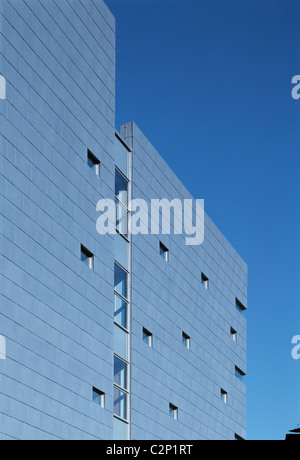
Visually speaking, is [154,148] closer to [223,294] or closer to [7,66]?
[223,294]

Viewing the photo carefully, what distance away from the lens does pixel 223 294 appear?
4791 cm

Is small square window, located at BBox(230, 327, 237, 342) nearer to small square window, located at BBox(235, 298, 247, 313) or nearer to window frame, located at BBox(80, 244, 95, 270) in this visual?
small square window, located at BBox(235, 298, 247, 313)

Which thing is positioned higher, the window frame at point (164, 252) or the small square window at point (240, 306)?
the small square window at point (240, 306)

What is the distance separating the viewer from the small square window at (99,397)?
30.1 m

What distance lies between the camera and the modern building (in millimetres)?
25531

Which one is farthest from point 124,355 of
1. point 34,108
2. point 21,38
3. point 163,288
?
point 21,38

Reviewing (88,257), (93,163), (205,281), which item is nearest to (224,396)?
(205,281)

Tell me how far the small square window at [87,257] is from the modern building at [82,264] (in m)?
0.05

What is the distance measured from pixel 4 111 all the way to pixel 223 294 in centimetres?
2504

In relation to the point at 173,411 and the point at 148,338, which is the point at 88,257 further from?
the point at 173,411

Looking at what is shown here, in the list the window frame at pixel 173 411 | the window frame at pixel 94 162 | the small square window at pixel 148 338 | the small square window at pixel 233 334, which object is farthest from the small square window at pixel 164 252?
the small square window at pixel 233 334

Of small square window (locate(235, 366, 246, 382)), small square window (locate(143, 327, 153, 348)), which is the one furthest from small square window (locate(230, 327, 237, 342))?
small square window (locate(143, 327, 153, 348))

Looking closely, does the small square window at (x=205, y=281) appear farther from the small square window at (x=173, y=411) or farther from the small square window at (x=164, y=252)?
the small square window at (x=173, y=411)

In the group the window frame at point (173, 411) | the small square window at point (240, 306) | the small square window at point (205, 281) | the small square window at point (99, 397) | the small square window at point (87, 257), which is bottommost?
the small square window at point (99, 397)
